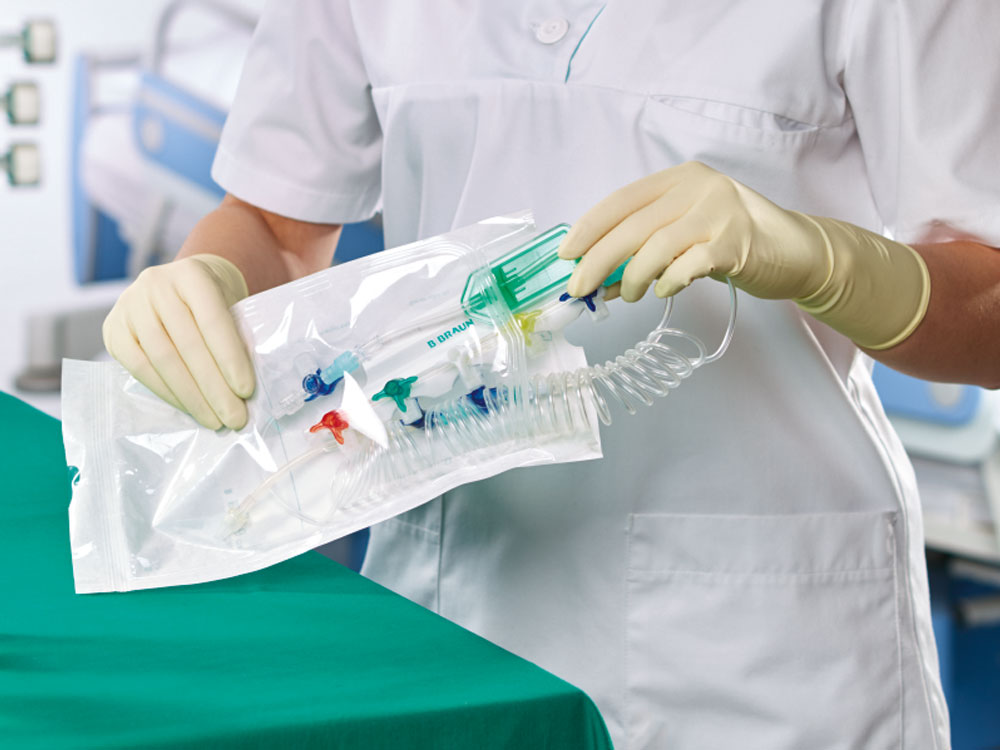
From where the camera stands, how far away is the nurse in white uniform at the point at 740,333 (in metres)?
0.82

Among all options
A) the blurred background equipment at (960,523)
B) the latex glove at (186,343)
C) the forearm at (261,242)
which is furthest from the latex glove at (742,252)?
the blurred background equipment at (960,523)

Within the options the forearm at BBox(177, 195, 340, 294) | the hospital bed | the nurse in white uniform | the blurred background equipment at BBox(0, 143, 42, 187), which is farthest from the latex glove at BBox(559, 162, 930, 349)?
the blurred background equipment at BBox(0, 143, 42, 187)

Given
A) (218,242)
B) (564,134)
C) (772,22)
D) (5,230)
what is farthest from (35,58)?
(772,22)

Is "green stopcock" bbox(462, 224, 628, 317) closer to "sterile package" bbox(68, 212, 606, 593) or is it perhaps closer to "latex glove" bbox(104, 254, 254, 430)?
"sterile package" bbox(68, 212, 606, 593)

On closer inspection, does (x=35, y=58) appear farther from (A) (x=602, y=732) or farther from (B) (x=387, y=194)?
(A) (x=602, y=732)

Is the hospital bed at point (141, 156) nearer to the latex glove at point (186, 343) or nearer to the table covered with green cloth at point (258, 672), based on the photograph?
the latex glove at point (186, 343)

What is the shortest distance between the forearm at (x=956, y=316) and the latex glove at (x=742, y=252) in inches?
0.7

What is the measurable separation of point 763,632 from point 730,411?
0.62ft

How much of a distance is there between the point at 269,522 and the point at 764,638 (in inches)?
16.6

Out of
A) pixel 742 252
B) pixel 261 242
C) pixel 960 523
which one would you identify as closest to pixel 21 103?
pixel 261 242

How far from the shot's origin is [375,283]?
0.78 m

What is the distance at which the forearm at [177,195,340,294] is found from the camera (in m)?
1.04

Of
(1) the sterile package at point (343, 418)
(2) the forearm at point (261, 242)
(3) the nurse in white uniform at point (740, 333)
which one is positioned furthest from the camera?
(2) the forearm at point (261, 242)

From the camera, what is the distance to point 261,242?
1.08 m
